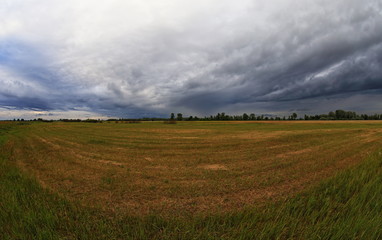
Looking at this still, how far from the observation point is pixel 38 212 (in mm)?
3770

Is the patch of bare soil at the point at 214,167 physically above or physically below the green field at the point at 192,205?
below

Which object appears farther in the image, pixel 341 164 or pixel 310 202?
pixel 341 164

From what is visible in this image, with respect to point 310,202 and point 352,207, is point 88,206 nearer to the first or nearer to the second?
point 310,202

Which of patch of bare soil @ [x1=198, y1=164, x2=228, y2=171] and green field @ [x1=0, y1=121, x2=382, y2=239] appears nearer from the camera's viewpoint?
green field @ [x1=0, y1=121, x2=382, y2=239]

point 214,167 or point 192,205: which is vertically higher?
point 192,205

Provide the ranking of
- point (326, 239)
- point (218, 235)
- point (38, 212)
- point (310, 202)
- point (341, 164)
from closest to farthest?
point (326, 239), point (218, 235), point (38, 212), point (310, 202), point (341, 164)

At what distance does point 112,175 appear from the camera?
746cm

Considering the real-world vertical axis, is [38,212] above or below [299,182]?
above

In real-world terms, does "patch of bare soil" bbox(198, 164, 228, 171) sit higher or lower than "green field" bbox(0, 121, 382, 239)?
lower

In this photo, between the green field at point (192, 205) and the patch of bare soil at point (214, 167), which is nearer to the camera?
the green field at point (192, 205)

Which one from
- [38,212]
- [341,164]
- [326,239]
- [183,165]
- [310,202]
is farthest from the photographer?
[183,165]

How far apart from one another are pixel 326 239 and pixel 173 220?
2.97 meters

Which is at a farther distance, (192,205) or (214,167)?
(214,167)

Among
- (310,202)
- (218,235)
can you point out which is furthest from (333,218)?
(218,235)
